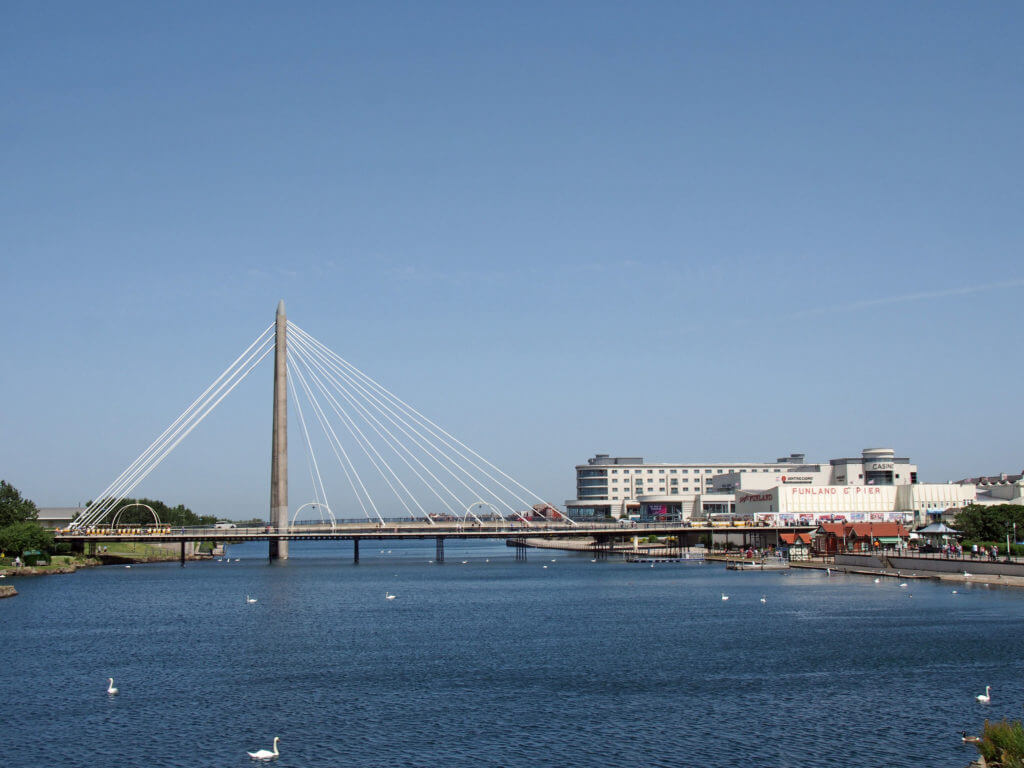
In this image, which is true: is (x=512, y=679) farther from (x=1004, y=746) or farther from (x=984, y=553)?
(x=984, y=553)

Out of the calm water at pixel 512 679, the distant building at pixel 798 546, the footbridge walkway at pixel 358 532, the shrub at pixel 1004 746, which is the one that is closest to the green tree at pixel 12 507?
the footbridge walkway at pixel 358 532

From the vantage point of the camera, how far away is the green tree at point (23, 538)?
9619 centimetres

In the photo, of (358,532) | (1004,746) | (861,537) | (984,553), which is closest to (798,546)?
(861,537)

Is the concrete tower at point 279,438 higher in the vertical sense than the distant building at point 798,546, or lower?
higher

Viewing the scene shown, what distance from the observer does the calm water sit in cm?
2750

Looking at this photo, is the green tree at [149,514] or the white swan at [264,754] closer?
the white swan at [264,754]

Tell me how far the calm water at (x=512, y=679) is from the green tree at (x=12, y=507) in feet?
136

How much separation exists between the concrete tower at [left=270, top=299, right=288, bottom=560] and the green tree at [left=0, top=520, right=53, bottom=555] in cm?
2118

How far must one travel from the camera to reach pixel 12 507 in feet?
361

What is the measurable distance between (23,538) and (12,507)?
1493 cm

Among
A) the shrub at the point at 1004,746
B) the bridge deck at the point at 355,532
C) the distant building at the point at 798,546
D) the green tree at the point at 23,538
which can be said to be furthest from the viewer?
the distant building at the point at 798,546

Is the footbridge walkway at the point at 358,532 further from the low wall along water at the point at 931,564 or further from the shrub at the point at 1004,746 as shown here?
the shrub at the point at 1004,746

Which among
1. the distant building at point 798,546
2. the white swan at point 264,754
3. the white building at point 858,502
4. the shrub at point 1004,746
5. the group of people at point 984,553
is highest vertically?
the white building at point 858,502

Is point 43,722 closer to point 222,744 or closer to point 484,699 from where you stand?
point 222,744
